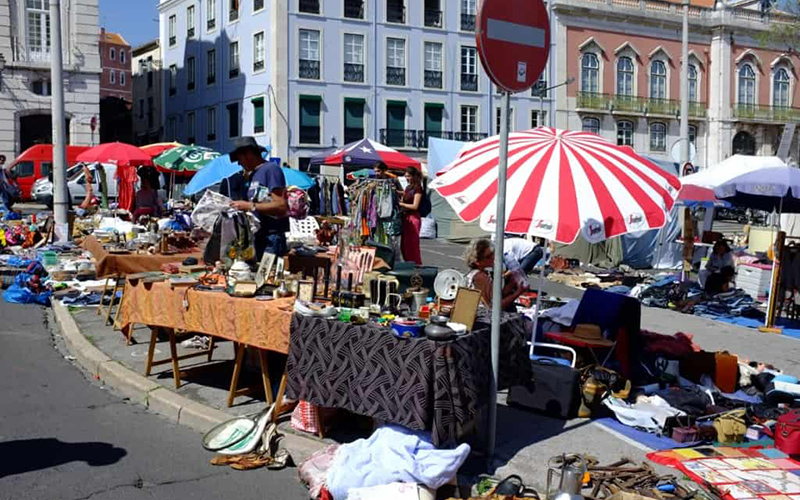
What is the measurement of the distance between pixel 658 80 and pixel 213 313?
1638 inches

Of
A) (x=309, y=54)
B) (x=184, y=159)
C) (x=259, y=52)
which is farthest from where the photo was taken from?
(x=259, y=52)

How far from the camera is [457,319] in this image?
200 inches

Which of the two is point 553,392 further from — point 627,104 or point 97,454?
point 627,104

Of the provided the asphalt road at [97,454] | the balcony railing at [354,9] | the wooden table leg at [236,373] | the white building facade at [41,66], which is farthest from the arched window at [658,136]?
the wooden table leg at [236,373]

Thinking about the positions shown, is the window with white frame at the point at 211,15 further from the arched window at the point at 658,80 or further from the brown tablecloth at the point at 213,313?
the brown tablecloth at the point at 213,313

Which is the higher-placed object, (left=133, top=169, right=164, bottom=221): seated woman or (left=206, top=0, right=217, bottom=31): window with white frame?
(left=206, top=0, right=217, bottom=31): window with white frame

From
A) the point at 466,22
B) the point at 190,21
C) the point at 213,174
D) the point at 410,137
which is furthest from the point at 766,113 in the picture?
the point at 213,174

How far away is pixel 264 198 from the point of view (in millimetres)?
6902

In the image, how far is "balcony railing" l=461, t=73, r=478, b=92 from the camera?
39.3m

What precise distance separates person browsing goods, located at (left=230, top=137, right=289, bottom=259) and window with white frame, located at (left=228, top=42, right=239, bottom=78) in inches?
1306

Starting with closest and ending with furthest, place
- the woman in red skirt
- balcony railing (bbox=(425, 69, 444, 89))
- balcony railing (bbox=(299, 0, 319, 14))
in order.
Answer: the woman in red skirt → balcony railing (bbox=(299, 0, 319, 14)) → balcony railing (bbox=(425, 69, 444, 89))

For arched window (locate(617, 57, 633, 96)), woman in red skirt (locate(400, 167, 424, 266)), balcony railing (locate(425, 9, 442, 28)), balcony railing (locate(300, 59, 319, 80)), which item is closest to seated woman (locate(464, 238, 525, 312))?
woman in red skirt (locate(400, 167, 424, 266))

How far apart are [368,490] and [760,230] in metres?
17.5

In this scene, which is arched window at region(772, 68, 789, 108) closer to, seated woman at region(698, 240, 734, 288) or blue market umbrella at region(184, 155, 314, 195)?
seated woman at region(698, 240, 734, 288)
